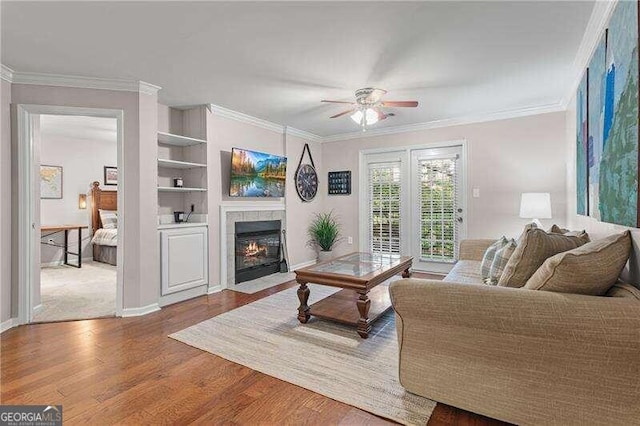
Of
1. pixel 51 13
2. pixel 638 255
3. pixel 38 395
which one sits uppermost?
pixel 51 13

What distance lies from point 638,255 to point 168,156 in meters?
4.38

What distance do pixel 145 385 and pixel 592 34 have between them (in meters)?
3.86

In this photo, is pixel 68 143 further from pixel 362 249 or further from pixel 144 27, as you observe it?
pixel 362 249

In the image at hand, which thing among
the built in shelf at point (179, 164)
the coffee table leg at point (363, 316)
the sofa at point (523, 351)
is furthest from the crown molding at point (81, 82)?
the sofa at point (523, 351)

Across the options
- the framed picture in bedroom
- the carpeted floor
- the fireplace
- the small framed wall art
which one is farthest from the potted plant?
the framed picture in bedroom

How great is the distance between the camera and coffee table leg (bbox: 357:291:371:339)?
2576 mm

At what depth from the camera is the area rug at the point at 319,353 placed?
5.99ft

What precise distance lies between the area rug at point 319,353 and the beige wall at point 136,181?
87 cm

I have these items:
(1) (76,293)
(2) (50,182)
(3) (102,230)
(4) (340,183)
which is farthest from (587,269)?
(2) (50,182)

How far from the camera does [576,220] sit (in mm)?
3271

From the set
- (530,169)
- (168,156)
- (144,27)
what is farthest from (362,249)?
(144,27)

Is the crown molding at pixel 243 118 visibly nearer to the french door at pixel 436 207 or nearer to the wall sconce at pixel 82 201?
the french door at pixel 436 207

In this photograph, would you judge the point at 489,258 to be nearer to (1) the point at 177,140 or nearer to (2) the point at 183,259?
(2) the point at 183,259

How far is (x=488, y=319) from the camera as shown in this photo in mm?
1535
